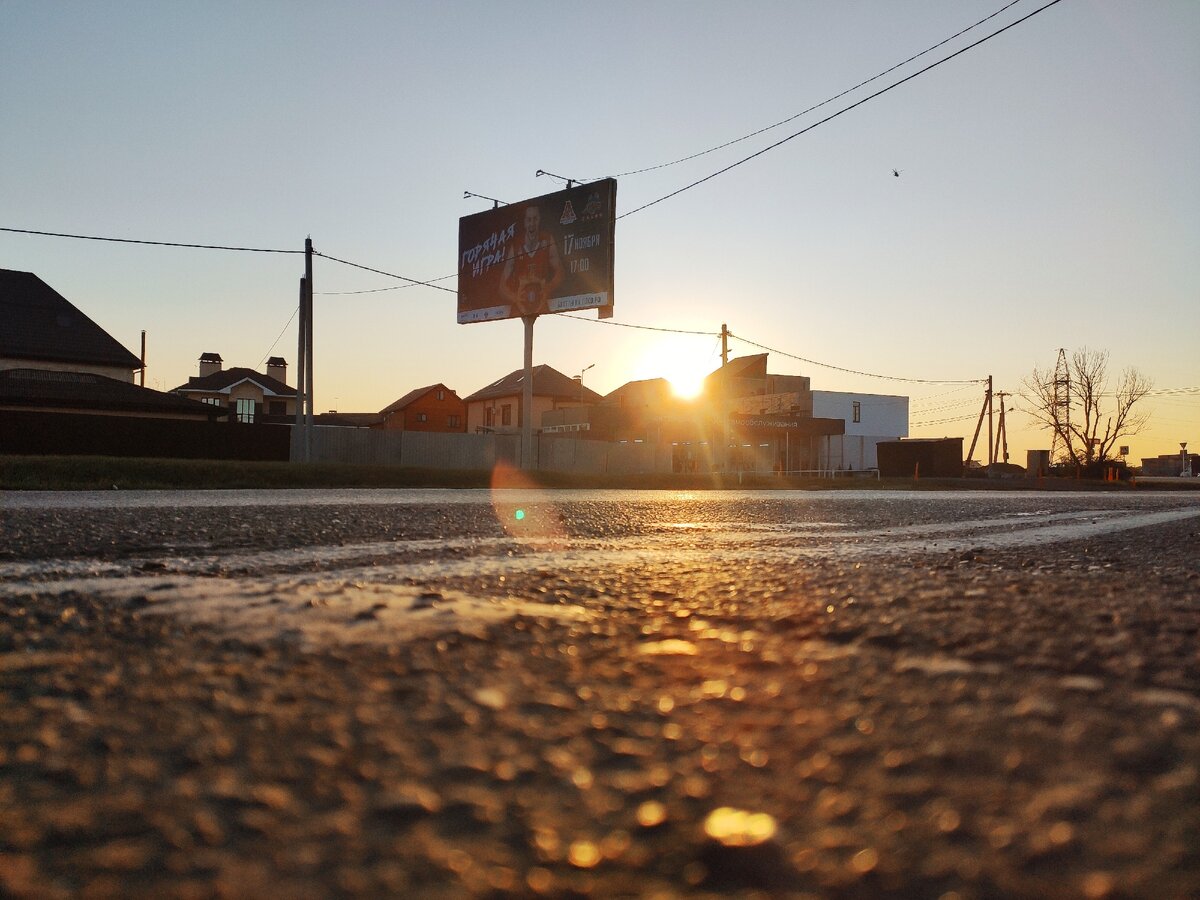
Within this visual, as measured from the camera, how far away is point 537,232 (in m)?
30.3

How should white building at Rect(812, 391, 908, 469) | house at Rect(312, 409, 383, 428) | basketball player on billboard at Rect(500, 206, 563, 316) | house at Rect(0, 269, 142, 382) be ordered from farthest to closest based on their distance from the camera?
house at Rect(312, 409, 383, 428)
white building at Rect(812, 391, 908, 469)
house at Rect(0, 269, 142, 382)
basketball player on billboard at Rect(500, 206, 563, 316)

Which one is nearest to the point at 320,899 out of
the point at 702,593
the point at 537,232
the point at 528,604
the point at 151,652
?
the point at 151,652

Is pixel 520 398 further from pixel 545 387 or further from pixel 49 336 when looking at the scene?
pixel 49 336

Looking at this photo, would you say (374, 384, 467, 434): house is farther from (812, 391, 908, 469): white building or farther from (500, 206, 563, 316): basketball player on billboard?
(500, 206, 563, 316): basketball player on billboard

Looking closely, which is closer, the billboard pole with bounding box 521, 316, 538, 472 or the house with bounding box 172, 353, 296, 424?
the billboard pole with bounding box 521, 316, 538, 472

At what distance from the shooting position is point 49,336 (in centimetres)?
3569

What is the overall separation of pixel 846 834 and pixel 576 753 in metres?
0.24

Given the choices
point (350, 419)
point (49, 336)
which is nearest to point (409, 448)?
point (49, 336)

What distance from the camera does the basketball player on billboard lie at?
29750 mm

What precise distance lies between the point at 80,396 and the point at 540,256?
17.5m

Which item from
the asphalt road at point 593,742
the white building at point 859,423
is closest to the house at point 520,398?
the white building at point 859,423

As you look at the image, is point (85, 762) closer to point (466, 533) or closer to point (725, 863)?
point (725, 863)

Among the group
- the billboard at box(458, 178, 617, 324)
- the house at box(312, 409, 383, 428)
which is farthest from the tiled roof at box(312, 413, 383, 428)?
the billboard at box(458, 178, 617, 324)

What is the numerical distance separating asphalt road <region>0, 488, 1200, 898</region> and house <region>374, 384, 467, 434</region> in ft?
219
